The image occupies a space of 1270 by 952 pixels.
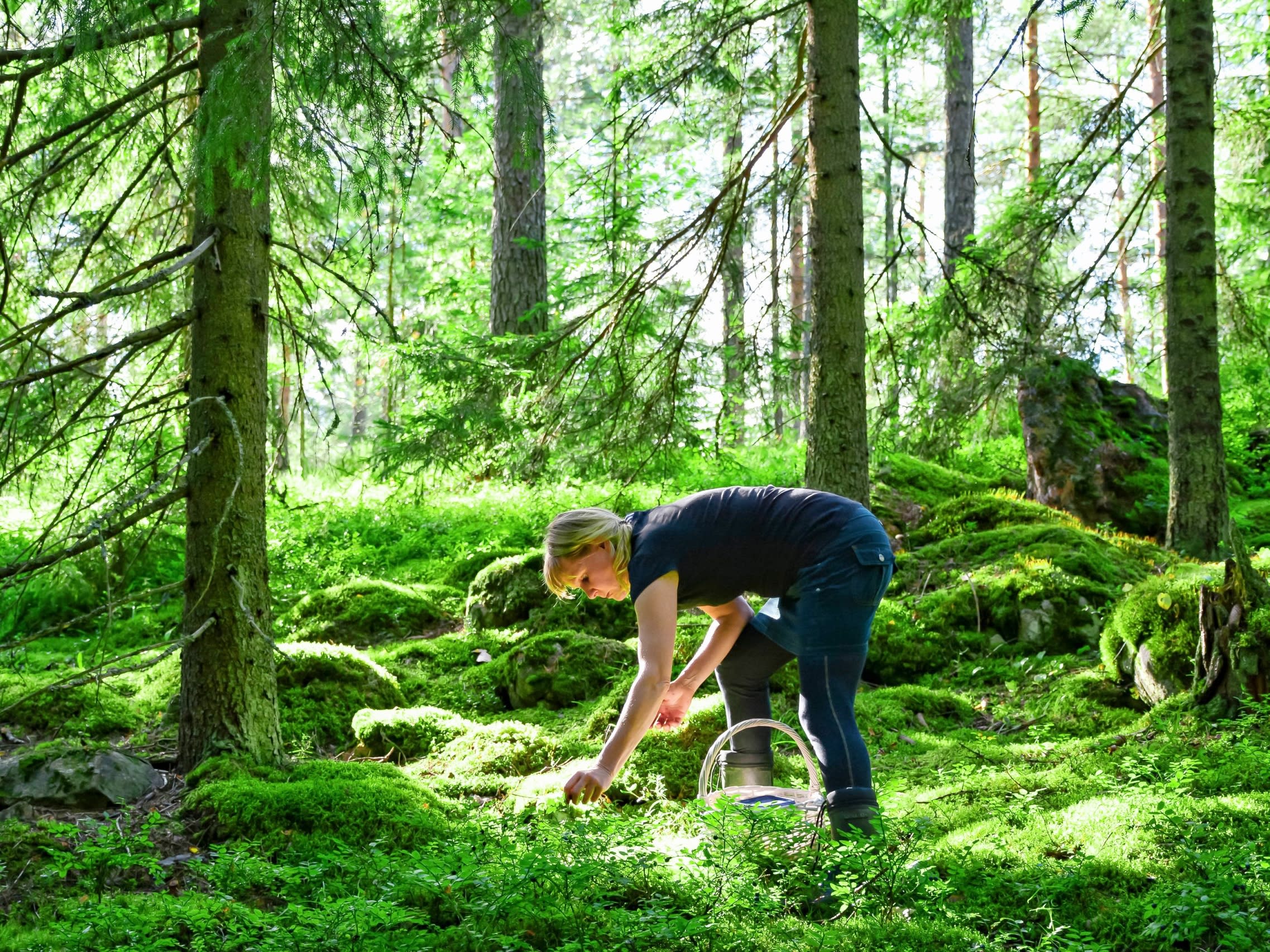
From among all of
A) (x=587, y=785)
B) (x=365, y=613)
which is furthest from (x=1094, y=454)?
(x=587, y=785)

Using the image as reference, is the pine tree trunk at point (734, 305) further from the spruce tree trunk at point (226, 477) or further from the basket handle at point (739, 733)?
the basket handle at point (739, 733)

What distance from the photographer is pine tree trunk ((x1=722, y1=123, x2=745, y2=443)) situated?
674 cm

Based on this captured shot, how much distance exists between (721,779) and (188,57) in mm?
4486

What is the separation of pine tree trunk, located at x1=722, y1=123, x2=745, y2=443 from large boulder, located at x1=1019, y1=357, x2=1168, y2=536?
3.19 metres

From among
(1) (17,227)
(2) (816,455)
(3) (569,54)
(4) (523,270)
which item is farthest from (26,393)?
(3) (569,54)

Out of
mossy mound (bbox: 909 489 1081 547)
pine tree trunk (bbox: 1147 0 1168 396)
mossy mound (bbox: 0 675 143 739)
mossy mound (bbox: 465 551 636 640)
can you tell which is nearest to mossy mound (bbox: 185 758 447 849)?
mossy mound (bbox: 0 675 143 739)

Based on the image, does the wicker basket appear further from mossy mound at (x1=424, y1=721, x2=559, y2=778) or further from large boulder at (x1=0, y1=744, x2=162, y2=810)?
large boulder at (x1=0, y1=744, x2=162, y2=810)

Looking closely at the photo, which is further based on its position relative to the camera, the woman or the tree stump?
the tree stump

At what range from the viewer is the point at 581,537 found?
3.24 metres

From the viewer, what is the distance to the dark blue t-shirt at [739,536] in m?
3.32

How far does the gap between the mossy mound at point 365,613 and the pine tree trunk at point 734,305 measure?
2862mm

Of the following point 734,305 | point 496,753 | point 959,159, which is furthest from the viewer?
point 959,159

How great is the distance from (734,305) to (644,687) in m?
4.66

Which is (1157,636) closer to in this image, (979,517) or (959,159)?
(979,517)
